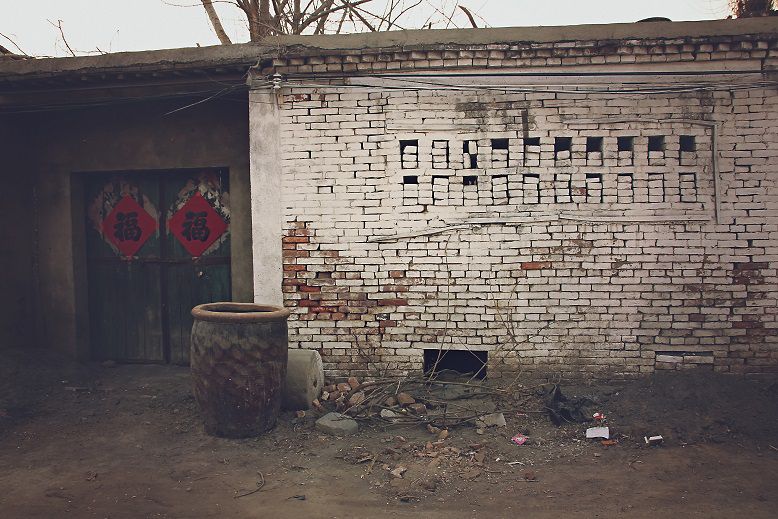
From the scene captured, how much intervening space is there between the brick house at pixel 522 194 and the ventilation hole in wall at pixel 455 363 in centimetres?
7

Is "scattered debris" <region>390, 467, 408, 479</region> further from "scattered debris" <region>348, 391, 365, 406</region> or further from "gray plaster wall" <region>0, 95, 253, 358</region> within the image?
"gray plaster wall" <region>0, 95, 253, 358</region>

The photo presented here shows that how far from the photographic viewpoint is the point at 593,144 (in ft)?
17.7

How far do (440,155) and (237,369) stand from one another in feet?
8.99

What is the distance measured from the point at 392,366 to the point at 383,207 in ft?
5.19

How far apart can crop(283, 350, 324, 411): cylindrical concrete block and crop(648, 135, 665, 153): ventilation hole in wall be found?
3870mm

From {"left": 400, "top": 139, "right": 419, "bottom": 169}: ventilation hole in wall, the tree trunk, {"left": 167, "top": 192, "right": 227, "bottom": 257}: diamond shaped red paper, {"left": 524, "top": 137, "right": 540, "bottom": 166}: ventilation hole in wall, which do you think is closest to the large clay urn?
{"left": 400, "top": 139, "right": 419, "bottom": 169}: ventilation hole in wall

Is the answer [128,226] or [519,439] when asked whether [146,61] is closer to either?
[128,226]

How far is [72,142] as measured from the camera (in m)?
6.54

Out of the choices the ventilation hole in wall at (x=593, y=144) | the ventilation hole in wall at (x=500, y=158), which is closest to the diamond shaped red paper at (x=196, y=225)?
the ventilation hole in wall at (x=500, y=158)

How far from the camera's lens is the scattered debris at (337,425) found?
4.71 metres

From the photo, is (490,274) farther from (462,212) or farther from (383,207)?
(383,207)

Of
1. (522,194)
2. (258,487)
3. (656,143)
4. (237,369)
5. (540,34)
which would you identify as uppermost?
(540,34)

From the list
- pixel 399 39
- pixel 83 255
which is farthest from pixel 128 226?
pixel 399 39

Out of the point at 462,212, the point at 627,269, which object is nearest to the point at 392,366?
the point at 462,212
